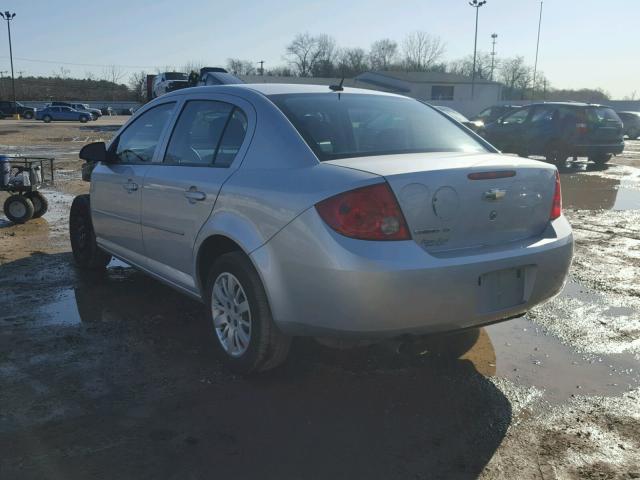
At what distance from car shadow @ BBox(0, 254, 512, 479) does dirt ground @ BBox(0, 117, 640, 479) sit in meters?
0.01

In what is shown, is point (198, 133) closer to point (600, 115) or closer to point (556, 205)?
point (556, 205)

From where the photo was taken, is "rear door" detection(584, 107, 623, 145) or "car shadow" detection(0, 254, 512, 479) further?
"rear door" detection(584, 107, 623, 145)

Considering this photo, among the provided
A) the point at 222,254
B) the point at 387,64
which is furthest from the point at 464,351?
the point at 387,64

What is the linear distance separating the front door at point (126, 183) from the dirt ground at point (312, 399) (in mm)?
550

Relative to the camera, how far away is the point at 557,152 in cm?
1567

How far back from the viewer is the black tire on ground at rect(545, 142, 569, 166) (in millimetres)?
15578

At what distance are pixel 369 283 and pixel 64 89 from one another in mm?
110814

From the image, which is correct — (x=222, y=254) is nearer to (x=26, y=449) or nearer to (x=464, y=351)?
(x=26, y=449)

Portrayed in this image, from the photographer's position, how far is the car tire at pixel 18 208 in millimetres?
8195

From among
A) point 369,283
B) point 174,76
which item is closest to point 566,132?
point 369,283

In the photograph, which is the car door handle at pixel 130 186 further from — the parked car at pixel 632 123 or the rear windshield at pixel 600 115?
the parked car at pixel 632 123

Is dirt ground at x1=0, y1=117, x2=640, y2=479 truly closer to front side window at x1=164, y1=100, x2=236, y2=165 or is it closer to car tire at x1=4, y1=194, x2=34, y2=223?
front side window at x1=164, y1=100, x2=236, y2=165

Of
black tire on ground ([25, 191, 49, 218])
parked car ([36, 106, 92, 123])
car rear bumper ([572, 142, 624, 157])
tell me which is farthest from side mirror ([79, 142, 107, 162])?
parked car ([36, 106, 92, 123])

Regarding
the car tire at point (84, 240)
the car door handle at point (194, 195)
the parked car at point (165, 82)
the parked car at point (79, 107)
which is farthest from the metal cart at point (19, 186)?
the parked car at point (79, 107)
